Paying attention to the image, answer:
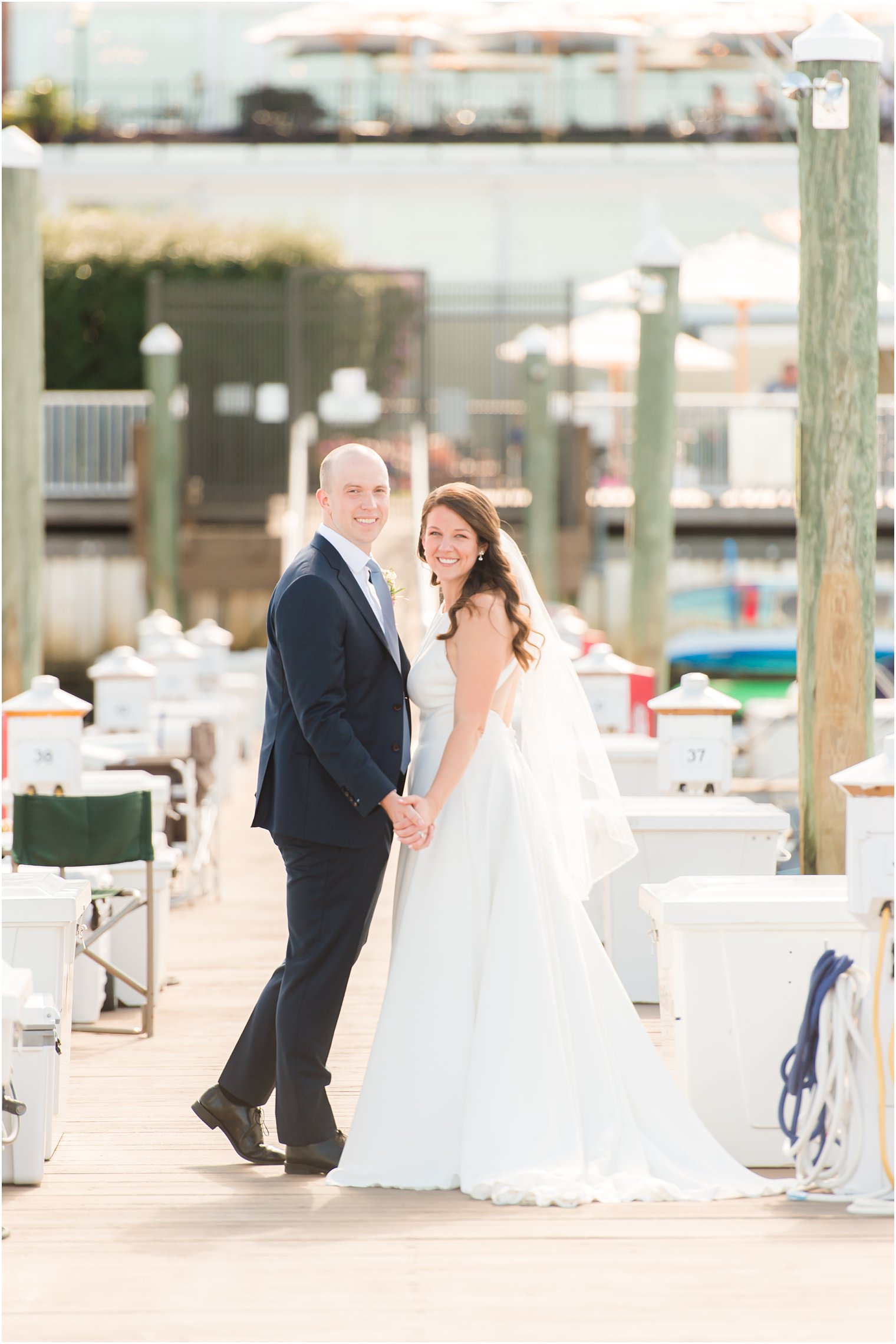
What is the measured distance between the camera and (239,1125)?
4.54 m

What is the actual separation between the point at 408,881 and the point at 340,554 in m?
0.83

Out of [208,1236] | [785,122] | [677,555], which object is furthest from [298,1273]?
[785,122]

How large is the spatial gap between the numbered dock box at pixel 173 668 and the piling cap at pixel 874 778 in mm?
8228

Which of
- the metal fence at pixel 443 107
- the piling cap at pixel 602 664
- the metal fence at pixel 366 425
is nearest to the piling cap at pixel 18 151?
the piling cap at pixel 602 664

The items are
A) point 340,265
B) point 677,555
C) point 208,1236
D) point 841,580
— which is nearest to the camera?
point 208,1236

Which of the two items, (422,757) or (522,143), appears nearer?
(422,757)

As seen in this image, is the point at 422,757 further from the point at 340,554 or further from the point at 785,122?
the point at 785,122

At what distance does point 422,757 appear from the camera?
14.9 ft

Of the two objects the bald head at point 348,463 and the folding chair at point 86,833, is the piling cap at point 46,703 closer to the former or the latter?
the folding chair at point 86,833

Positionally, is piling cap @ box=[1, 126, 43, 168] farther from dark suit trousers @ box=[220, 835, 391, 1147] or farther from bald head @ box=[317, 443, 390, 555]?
dark suit trousers @ box=[220, 835, 391, 1147]

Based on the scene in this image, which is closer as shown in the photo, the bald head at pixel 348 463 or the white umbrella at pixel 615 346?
the bald head at pixel 348 463

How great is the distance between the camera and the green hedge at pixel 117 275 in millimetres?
23781

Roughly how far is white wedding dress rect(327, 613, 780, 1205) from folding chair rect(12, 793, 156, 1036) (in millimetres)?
1614

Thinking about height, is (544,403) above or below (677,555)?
above
